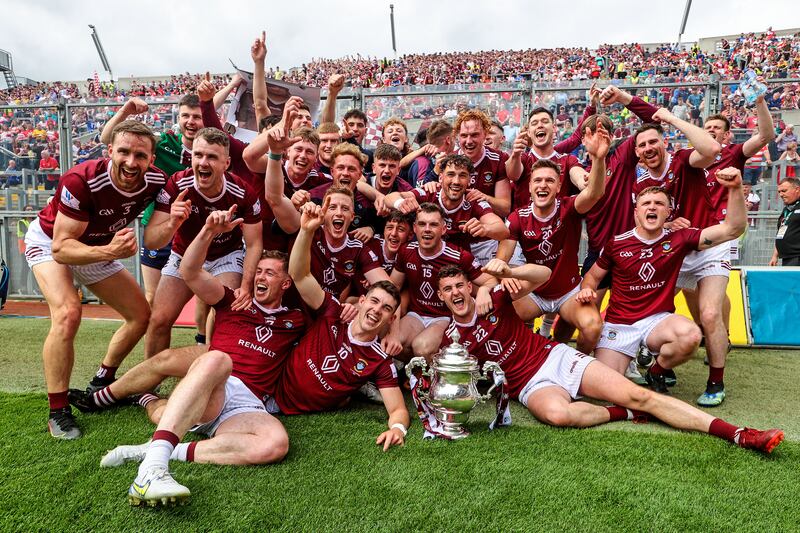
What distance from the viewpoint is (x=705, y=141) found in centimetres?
473

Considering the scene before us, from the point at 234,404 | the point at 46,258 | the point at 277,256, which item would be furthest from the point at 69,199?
the point at 234,404

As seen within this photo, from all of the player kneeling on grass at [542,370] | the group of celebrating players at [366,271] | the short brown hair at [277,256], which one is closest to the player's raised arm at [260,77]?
the group of celebrating players at [366,271]

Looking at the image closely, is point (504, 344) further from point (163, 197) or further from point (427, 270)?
point (163, 197)

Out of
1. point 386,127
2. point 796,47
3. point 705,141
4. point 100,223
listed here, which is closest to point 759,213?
point 705,141

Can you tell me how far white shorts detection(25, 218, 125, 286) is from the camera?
13.3 feet

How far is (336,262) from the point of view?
470 cm

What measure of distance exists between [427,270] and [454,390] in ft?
4.62

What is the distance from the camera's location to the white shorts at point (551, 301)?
199 inches

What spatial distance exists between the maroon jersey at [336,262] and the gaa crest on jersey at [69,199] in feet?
5.85

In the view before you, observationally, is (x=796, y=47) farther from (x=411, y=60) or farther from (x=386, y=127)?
(x=386, y=127)

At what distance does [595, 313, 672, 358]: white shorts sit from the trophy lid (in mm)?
1627

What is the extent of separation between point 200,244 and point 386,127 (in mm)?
3253

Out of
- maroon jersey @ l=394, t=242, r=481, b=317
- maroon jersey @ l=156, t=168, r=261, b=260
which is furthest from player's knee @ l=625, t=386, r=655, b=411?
maroon jersey @ l=156, t=168, r=261, b=260

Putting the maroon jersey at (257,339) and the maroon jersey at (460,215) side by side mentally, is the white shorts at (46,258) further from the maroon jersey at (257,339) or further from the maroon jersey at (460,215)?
the maroon jersey at (460,215)
